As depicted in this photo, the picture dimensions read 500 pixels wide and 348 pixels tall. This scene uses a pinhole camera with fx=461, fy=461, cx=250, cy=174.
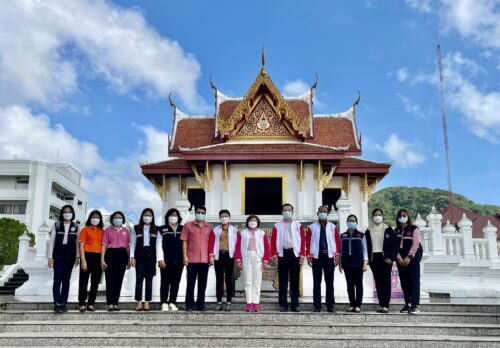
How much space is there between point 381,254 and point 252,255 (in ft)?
6.24

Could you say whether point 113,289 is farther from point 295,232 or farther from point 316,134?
point 316,134

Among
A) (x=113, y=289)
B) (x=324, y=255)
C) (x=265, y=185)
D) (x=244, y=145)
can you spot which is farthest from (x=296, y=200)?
(x=113, y=289)

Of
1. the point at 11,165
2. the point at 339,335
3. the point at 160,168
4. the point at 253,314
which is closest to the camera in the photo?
the point at 339,335

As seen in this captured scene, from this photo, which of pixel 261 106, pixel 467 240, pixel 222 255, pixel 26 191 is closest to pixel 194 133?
pixel 261 106

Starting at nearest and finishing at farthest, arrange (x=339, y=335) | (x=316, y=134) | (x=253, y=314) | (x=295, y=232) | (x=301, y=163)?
(x=339, y=335)
(x=253, y=314)
(x=295, y=232)
(x=301, y=163)
(x=316, y=134)

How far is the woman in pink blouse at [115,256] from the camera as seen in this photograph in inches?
259

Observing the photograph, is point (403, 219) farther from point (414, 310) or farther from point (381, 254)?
point (414, 310)

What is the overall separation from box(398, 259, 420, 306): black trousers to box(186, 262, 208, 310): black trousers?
9.50 feet

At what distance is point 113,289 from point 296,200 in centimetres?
966

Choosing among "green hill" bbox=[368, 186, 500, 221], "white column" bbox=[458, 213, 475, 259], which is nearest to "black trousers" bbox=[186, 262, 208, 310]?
"white column" bbox=[458, 213, 475, 259]

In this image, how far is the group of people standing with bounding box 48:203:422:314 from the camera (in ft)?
21.6

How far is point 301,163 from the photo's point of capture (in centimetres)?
1527

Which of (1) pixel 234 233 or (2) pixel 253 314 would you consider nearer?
(2) pixel 253 314

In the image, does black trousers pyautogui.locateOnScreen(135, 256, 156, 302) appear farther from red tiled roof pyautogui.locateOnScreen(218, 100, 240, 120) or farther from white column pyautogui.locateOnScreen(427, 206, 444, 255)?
red tiled roof pyautogui.locateOnScreen(218, 100, 240, 120)
